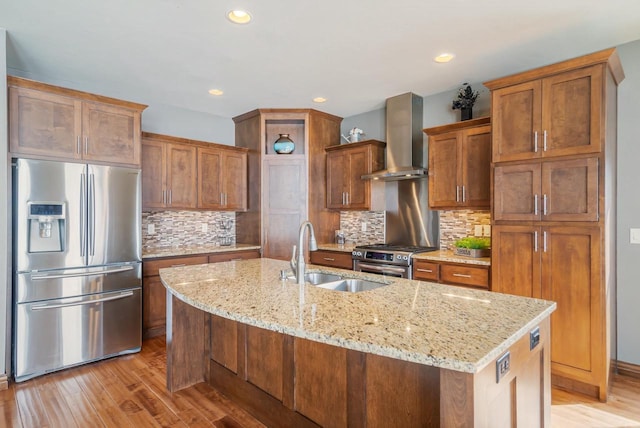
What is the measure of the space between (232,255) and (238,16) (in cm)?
274

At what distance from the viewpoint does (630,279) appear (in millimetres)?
2863

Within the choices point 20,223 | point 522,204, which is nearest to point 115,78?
point 20,223

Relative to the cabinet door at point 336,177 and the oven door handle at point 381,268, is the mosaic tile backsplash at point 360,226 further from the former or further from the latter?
the oven door handle at point 381,268

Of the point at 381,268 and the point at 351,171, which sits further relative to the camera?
the point at 351,171

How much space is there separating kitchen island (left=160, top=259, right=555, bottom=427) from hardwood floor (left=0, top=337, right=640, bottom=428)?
23cm

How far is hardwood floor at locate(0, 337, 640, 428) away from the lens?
221 centimetres

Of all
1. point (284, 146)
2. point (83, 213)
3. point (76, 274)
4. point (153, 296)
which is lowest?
point (153, 296)

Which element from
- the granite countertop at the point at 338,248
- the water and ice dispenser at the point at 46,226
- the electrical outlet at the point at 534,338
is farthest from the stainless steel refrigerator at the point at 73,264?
the electrical outlet at the point at 534,338

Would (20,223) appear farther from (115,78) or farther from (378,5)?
(378,5)

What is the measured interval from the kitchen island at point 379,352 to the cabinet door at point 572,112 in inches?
61.8

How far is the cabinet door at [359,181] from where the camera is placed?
4.39 metres

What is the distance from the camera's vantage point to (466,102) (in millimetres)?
3613

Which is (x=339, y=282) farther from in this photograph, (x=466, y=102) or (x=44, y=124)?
(x=44, y=124)

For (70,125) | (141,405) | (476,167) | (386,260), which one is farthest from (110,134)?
(476,167)
